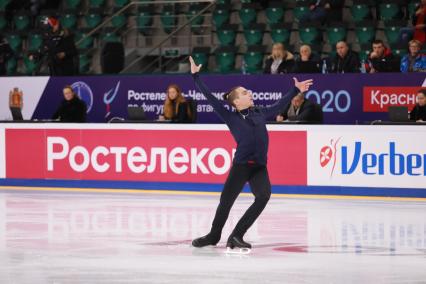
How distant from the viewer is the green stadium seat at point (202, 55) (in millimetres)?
22406

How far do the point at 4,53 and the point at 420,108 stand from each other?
10.6m

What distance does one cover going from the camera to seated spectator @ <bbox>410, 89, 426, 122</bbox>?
55.1 feet

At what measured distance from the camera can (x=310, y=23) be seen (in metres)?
21.2

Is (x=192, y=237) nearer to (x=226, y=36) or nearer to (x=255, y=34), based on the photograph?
(x=255, y=34)

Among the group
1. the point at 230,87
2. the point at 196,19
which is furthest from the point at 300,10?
the point at 230,87

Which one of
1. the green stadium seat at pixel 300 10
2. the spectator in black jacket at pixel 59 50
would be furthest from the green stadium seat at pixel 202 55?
the spectator in black jacket at pixel 59 50

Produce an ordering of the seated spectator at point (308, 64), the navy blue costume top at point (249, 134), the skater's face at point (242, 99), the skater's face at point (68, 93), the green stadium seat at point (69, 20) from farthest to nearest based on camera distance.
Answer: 1. the green stadium seat at point (69, 20)
2. the skater's face at point (68, 93)
3. the seated spectator at point (308, 64)
4. the skater's face at point (242, 99)
5. the navy blue costume top at point (249, 134)

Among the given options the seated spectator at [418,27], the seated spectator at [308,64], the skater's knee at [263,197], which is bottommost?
the skater's knee at [263,197]

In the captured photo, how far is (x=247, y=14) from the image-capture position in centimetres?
2294

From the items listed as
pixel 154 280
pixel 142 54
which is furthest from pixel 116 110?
pixel 154 280

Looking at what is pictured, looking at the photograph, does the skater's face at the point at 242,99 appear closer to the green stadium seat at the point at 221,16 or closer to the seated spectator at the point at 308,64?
the seated spectator at the point at 308,64

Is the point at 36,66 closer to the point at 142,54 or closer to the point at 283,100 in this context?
the point at 142,54

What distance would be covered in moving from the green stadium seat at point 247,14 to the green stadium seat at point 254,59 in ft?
3.51

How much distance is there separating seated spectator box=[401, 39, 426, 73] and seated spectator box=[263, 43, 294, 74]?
2.05 metres
